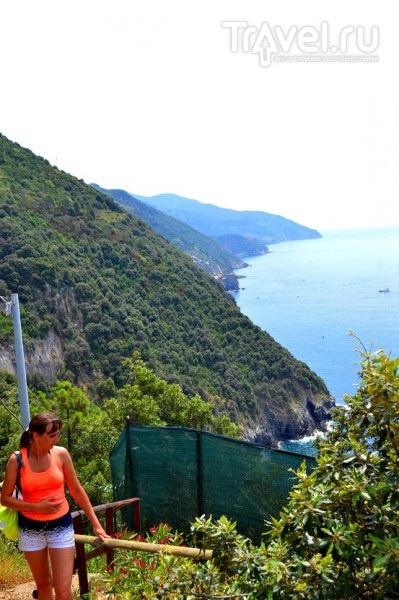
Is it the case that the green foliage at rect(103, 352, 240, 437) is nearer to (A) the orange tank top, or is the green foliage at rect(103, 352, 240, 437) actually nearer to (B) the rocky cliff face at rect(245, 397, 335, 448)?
(A) the orange tank top

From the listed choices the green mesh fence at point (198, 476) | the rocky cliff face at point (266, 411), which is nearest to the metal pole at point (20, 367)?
the green mesh fence at point (198, 476)

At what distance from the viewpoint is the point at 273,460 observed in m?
4.83

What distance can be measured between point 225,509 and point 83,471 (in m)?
6.97

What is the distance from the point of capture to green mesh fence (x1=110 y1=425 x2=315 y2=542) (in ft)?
15.9

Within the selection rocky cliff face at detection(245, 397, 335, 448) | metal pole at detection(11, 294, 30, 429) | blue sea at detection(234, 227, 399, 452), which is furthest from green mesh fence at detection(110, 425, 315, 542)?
rocky cliff face at detection(245, 397, 335, 448)

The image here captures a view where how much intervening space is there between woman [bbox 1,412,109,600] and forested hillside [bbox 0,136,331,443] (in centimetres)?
4479

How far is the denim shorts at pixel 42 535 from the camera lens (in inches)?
129

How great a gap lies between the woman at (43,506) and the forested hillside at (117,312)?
44.8m

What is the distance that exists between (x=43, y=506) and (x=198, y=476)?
7.73 ft

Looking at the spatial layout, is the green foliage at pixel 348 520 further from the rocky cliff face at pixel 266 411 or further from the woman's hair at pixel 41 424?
the rocky cliff face at pixel 266 411

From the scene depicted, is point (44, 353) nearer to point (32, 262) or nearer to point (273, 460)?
point (32, 262)

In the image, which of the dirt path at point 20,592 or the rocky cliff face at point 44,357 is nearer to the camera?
the dirt path at point 20,592

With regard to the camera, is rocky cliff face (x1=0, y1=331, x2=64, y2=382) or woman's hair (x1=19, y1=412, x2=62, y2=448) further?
rocky cliff face (x1=0, y1=331, x2=64, y2=382)

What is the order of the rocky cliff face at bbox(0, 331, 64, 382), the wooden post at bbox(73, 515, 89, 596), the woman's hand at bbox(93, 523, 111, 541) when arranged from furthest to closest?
the rocky cliff face at bbox(0, 331, 64, 382)
the wooden post at bbox(73, 515, 89, 596)
the woman's hand at bbox(93, 523, 111, 541)
